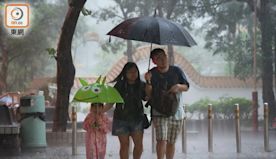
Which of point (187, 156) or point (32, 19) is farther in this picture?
point (32, 19)

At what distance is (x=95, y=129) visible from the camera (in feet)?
25.5

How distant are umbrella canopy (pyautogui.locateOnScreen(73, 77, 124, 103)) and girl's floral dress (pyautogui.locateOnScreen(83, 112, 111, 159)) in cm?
39

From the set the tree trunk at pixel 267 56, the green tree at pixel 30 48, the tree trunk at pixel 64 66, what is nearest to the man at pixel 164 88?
the tree trunk at pixel 64 66

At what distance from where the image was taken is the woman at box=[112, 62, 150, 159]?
7.57 metres

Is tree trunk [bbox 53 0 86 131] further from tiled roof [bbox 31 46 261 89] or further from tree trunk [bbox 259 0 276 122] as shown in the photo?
tiled roof [bbox 31 46 261 89]

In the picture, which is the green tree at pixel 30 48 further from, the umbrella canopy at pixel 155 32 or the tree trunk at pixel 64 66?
the umbrella canopy at pixel 155 32

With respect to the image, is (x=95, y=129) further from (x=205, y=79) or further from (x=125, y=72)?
(x=205, y=79)

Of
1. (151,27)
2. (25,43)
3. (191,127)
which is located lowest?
(191,127)

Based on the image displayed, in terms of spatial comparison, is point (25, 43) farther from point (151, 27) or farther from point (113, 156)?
point (151, 27)

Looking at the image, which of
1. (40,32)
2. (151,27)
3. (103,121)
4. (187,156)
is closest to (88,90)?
(103,121)

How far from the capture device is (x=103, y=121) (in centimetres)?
781

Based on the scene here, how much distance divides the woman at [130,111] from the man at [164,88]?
183 mm

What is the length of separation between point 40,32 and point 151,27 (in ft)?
84.3

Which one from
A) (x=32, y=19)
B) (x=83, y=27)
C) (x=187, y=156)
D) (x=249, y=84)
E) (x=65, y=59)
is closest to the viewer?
(x=187, y=156)
